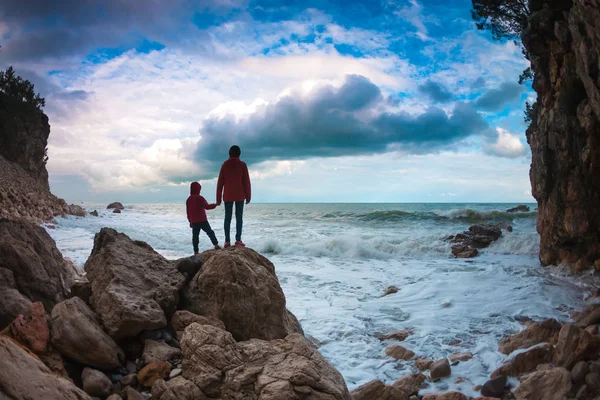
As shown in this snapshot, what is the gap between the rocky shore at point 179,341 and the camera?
10.0ft

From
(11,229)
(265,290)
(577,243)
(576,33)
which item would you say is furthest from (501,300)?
(11,229)

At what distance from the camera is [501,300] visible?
29.6 ft

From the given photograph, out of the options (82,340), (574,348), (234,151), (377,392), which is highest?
(234,151)

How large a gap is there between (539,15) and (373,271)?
29.5ft

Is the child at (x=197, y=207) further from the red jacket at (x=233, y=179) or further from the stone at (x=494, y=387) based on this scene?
the stone at (x=494, y=387)

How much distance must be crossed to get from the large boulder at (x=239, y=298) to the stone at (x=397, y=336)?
2.38 meters

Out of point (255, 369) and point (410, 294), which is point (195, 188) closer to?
point (255, 369)

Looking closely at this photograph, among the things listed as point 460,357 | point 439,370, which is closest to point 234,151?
point 439,370

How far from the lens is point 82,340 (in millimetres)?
3414

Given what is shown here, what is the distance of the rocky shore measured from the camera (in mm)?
3053

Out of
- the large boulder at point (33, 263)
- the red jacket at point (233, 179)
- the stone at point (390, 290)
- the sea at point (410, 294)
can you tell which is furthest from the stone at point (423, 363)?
the large boulder at point (33, 263)

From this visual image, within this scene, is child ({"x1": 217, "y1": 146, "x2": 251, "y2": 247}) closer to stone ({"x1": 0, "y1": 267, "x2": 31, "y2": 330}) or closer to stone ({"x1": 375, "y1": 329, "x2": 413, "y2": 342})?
stone ({"x1": 375, "y1": 329, "x2": 413, "y2": 342})

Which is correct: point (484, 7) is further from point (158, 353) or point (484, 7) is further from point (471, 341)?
point (158, 353)

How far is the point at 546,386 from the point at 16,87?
41417 millimetres
